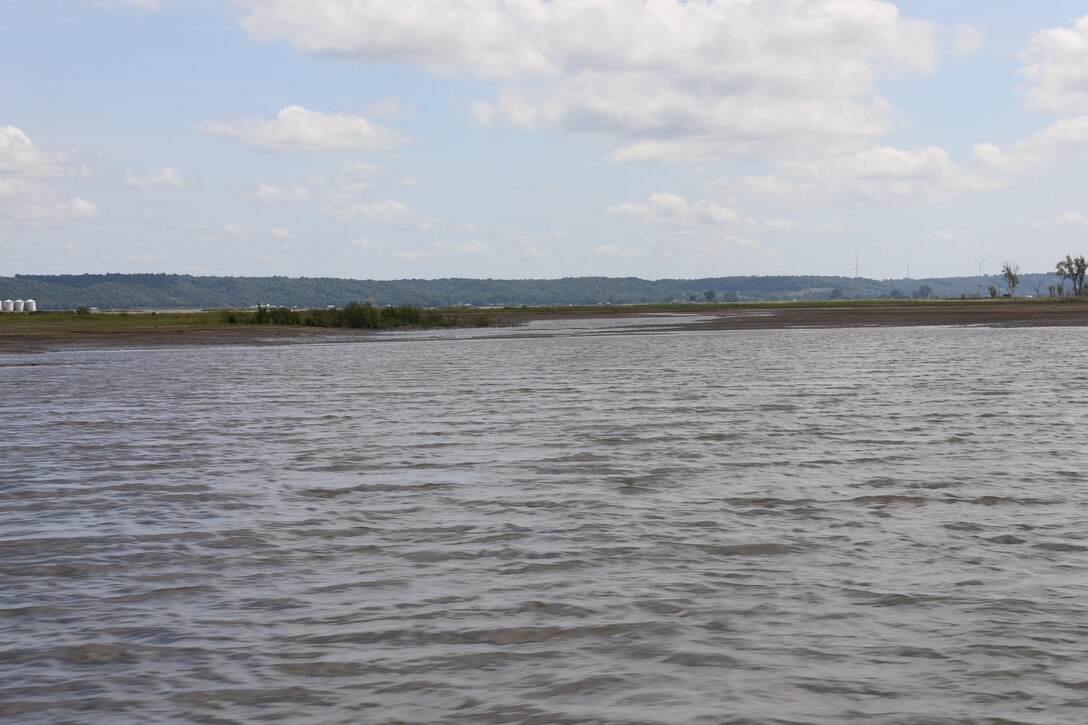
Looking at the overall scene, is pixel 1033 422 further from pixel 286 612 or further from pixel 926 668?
pixel 286 612

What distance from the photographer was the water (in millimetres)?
7289

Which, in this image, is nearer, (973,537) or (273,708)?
(273,708)

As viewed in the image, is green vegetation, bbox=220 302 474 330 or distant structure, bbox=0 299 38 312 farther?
distant structure, bbox=0 299 38 312

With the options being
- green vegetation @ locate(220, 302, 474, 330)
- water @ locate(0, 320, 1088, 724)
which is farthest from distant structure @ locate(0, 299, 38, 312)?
water @ locate(0, 320, 1088, 724)

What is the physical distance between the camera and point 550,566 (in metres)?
10.4

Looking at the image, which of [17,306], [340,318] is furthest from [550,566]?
[17,306]

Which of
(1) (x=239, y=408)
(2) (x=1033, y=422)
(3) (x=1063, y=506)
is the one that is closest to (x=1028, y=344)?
(2) (x=1033, y=422)

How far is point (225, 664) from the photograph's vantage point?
7867 mm

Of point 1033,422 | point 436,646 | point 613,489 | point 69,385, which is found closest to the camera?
point 436,646

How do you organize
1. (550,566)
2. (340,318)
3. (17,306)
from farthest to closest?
(17,306) → (340,318) → (550,566)

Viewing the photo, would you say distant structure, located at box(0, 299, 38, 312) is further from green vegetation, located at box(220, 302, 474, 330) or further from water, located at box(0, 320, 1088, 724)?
water, located at box(0, 320, 1088, 724)

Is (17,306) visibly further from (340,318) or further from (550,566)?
(550,566)

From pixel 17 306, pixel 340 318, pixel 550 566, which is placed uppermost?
pixel 17 306

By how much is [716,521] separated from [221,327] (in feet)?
213
